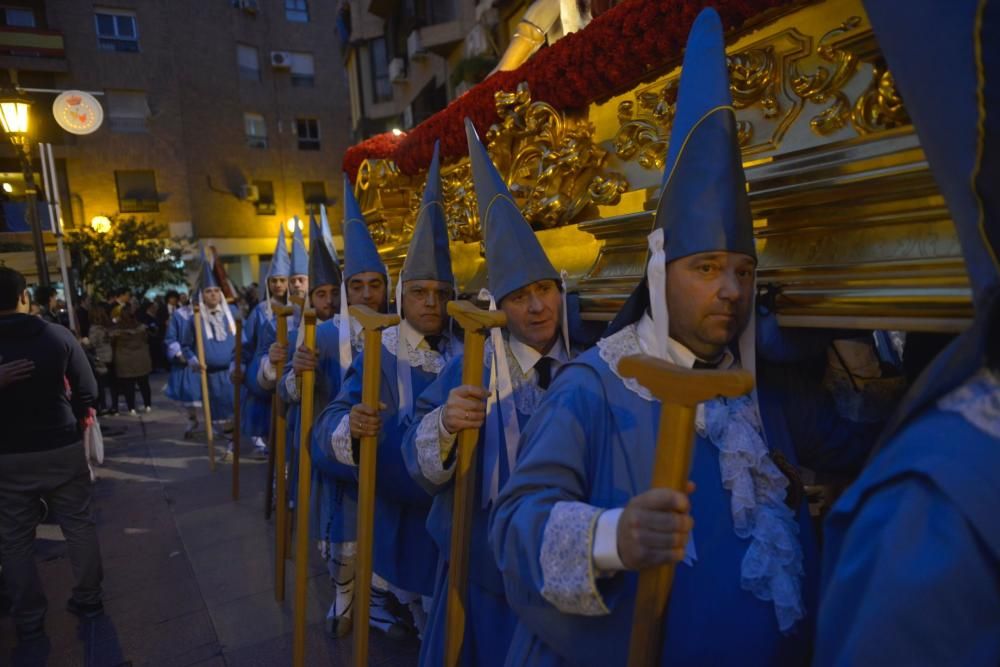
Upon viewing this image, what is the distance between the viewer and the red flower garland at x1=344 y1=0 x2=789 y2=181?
1.71 metres

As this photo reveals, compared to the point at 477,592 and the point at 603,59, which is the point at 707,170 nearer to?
the point at 603,59

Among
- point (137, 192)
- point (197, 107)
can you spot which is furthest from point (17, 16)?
point (137, 192)

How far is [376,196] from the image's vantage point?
398 cm

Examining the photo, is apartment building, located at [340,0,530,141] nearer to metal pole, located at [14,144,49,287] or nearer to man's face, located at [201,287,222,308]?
man's face, located at [201,287,222,308]

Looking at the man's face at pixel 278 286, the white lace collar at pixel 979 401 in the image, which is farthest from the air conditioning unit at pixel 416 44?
the white lace collar at pixel 979 401

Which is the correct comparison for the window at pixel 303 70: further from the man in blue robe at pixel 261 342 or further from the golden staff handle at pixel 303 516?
the golden staff handle at pixel 303 516

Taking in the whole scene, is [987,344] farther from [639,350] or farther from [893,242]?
[639,350]

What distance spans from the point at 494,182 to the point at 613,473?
1.17 metres

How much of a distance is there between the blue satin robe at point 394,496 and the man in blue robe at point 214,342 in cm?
459

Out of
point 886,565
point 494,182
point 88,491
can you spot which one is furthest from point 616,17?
point 88,491

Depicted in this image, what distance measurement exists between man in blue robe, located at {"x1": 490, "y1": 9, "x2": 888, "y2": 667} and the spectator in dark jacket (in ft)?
9.92

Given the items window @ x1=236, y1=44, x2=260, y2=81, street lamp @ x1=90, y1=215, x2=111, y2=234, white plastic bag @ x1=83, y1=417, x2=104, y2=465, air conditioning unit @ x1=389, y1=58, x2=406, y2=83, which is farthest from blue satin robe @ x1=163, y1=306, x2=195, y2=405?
window @ x1=236, y1=44, x2=260, y2=81

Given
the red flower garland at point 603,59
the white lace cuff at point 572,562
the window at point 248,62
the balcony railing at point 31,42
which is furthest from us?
the window at point 248,62

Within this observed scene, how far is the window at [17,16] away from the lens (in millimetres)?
18594
